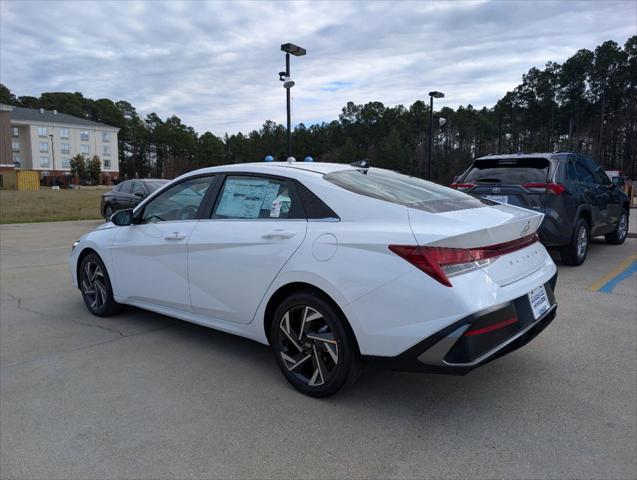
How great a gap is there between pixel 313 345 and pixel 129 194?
14.5m

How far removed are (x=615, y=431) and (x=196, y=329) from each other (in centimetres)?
349

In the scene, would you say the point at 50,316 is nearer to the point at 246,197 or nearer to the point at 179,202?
the point at 179,202

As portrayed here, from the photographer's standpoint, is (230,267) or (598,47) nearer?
(230,267)

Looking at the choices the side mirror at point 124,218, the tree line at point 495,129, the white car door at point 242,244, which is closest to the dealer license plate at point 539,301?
the white car door at point 242,244

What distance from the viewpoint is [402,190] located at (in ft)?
11.6

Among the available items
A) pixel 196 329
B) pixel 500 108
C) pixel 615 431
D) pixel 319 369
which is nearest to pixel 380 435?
pixel 319 369

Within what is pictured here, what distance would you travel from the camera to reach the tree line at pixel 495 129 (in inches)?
2571

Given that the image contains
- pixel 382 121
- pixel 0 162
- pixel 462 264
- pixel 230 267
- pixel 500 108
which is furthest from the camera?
pixel 382 121

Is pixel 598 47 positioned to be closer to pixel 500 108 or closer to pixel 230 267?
pixel 500 108

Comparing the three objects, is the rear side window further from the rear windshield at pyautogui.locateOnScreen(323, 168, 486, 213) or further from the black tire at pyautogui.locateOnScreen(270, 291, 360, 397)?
the black tire at pyautogui.locateOnScreen(270, 291, 360, 397)

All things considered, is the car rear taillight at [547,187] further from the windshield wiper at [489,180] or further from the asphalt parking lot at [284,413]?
the asphalt parking lot at [284,413]

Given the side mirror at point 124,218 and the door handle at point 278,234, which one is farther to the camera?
the side mirror at point 124,218

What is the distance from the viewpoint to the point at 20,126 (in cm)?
8619

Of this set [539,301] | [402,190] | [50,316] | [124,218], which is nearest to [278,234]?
[402,190]
